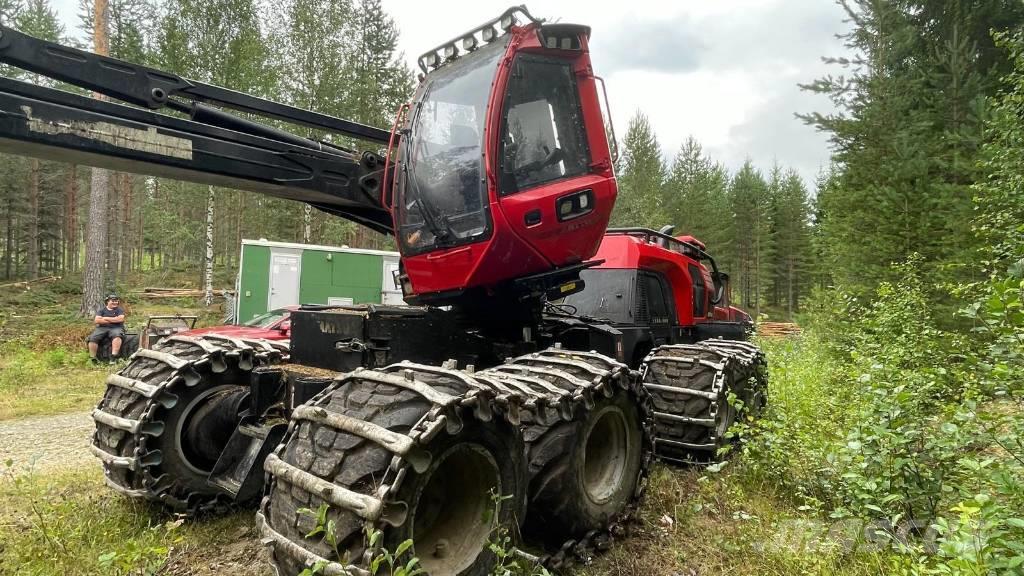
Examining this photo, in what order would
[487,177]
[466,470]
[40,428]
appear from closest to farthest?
[466,470]
[487,177]
[40,428]

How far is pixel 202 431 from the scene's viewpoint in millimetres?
3828

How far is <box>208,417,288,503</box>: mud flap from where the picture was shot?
3.30 meters

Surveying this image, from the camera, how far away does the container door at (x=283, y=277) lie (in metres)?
14.6

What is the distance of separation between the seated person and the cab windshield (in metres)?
10.7

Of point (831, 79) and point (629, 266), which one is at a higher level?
point (831, 79)

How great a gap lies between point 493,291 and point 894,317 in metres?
5.03

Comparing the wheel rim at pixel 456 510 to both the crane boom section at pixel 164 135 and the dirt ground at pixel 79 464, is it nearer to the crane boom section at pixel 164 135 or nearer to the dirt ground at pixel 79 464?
the dirt ground at pixel 79 464

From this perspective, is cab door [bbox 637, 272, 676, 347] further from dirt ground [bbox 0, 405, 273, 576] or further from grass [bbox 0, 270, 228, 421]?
grass [bbox 0, 270, 228, 421]

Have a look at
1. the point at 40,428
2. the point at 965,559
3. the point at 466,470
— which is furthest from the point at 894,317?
the point at 40,428

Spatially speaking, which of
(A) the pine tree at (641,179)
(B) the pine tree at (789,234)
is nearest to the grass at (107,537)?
(A) the pine tree at (641,179)

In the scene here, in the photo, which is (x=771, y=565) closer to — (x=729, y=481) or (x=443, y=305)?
(x=729, y=481)

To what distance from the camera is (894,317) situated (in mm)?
6398

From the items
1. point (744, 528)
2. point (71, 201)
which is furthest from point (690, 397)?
point (71, 201)

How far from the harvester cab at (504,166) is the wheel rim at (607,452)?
3.26 ft
